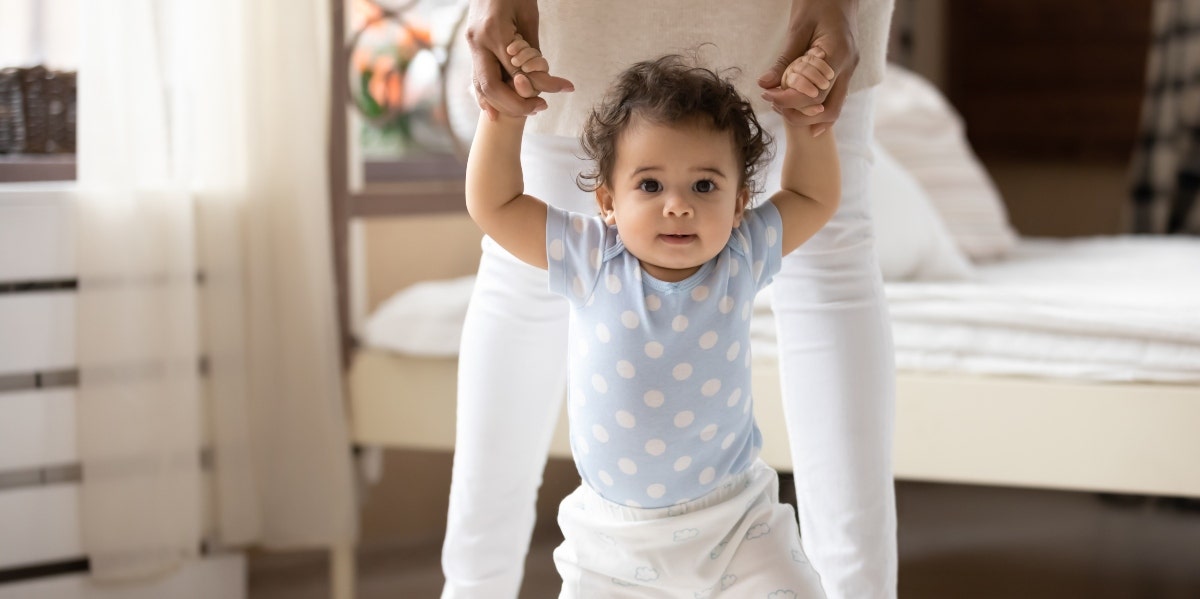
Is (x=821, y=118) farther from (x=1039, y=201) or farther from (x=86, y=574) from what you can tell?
(x=1039, y=201)

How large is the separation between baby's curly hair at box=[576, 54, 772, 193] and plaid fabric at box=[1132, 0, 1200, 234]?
7.61ft

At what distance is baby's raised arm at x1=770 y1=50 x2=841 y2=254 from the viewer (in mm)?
914

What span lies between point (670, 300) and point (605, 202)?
0.11 m

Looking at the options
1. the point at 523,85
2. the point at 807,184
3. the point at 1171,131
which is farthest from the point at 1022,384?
the point at 1171,131

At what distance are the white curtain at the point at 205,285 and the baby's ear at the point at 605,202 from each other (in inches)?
27.2

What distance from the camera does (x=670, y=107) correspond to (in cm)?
86

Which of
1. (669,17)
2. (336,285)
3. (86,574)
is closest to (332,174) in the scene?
(336,285)

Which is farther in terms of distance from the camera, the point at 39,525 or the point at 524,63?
the point at 39,525

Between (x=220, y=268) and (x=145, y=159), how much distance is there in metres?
0.17

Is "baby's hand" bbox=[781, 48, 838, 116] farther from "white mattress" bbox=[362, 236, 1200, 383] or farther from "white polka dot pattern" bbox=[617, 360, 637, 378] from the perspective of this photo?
"white mattress" bbox=[362, 236, 1200, 383]

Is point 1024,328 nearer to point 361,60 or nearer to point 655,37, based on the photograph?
point 655,37

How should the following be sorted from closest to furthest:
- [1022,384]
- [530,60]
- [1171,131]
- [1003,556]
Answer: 1. [530,60]
2. [1022,384]
3. [1003,556]
4. [1171,131]

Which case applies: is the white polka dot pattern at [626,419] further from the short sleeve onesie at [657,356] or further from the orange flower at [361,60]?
the orange flower at [361,60]

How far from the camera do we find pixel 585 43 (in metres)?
0.96
